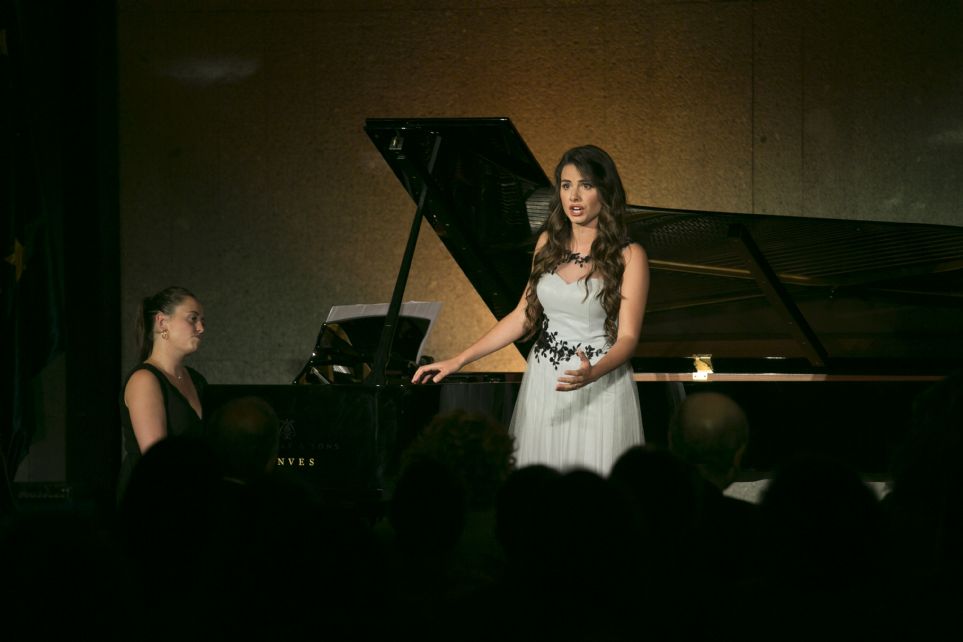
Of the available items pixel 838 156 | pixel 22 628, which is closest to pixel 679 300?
pixel 838 156

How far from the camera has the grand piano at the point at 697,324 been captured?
3.45m

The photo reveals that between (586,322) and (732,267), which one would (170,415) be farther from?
(732,267)

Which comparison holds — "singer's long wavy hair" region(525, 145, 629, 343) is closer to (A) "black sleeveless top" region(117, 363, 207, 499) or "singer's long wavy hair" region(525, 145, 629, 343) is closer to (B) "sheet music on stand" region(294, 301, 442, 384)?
(A) "black sleeveless top" region(117, 363, 207, 499)

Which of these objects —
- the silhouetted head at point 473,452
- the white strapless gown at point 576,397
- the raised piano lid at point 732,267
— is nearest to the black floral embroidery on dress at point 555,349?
the white strapless gown at point 576,397

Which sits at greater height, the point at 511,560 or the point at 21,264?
the point at 21,264

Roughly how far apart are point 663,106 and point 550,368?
367 centimetres

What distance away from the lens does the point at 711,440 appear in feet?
5.95

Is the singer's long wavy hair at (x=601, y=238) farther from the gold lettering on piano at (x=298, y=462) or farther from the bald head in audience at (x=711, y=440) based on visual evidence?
the gold lettering on piano at (x=298, y=462)

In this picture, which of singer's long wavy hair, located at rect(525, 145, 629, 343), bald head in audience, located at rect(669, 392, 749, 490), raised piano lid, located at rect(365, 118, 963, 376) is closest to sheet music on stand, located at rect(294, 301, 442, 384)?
raised piano lid, located at rect(365, 118, 963, 376)

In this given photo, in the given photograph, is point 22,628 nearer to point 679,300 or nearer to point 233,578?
point 233,578

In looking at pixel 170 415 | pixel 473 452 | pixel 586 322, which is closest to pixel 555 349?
pixel 586 322

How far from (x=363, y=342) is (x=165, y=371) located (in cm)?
111

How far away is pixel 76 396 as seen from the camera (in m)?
5.89

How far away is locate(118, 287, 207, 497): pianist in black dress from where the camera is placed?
3.09m
